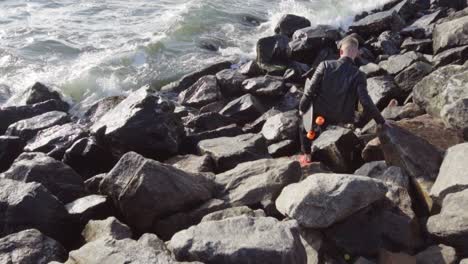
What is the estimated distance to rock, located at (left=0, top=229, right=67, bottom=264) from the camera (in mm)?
5082

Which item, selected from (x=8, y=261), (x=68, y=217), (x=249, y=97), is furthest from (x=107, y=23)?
(x=8, y=261)

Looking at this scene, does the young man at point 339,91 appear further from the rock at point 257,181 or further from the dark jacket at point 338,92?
the rock at point 257,181

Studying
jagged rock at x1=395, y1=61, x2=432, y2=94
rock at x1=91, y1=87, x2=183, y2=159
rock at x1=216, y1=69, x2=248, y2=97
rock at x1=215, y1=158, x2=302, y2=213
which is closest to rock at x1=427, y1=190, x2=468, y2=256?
rock at x1=215, y1=158, x2=302, y2=213

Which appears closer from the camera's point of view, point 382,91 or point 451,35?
point 382,91

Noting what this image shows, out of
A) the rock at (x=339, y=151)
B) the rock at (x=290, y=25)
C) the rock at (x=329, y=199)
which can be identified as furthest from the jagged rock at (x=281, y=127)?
the rock at (x=290, y=25)

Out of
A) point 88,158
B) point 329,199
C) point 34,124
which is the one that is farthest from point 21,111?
point 329,199

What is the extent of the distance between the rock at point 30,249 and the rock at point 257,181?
74.6 inches

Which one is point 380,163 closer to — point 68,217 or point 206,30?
point 68,217

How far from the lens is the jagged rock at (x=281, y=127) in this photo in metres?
8.48

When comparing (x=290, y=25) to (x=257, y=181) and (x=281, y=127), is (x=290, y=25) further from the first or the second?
(x=257, y=181)

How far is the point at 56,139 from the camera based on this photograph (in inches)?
335

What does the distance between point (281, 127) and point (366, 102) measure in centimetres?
183

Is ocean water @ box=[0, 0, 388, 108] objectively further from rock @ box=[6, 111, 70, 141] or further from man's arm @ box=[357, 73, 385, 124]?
man's arm @ box=[357, 73, 385, 124]

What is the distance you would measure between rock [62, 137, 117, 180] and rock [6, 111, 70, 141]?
51.1 inches
